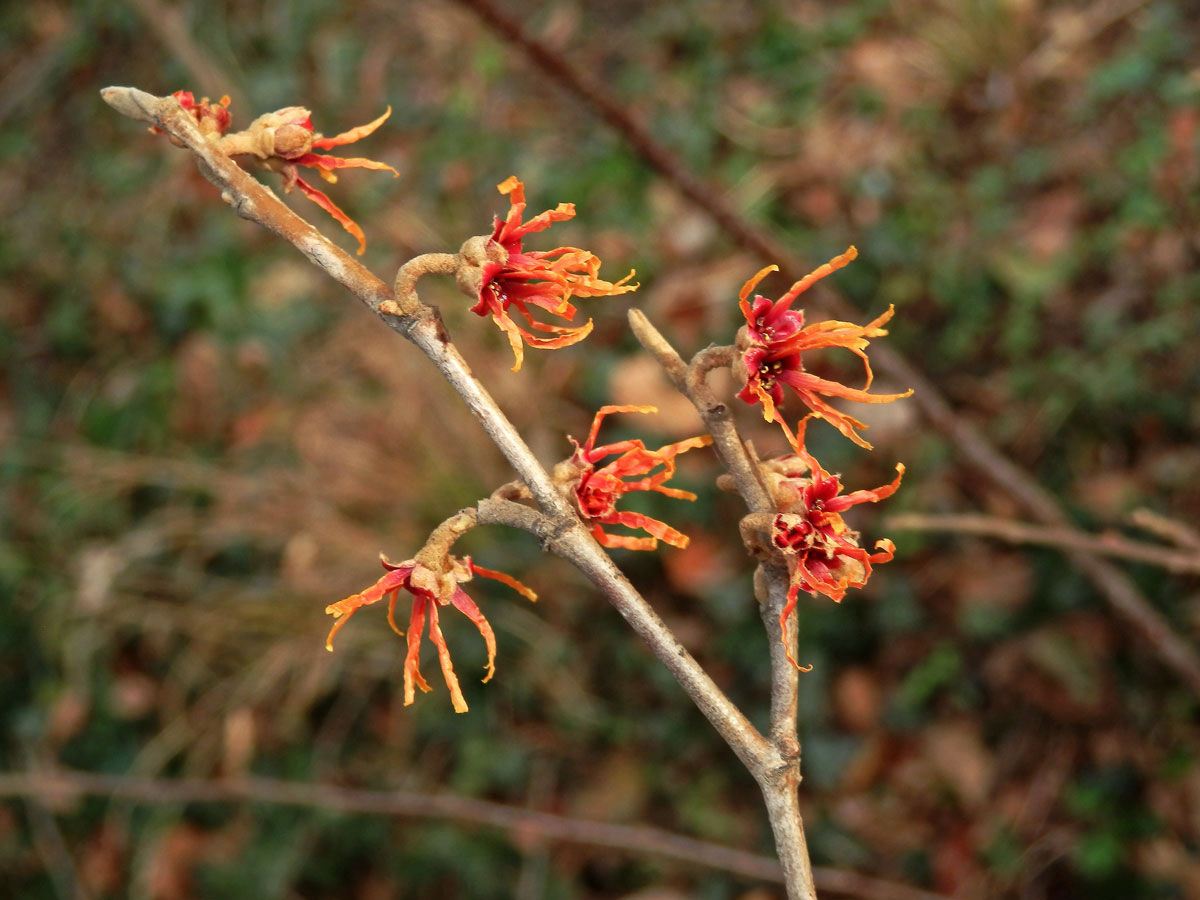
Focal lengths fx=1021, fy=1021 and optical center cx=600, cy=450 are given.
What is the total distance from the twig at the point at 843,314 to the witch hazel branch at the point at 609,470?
110 cm

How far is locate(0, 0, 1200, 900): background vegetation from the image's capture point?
97.0 inches

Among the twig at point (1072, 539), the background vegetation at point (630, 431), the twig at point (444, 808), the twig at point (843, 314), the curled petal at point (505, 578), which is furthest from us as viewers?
the background vegetation at point (630, 431)

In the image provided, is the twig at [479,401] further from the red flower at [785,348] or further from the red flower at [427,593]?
the red flower at [785,348]

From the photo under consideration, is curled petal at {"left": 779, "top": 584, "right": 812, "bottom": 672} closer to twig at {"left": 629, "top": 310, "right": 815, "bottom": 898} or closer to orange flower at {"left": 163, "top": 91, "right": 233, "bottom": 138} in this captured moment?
twig at {"left": 629, "top": 310, "right": 815, "bottom": 898}

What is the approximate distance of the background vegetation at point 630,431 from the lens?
2463 millimetres

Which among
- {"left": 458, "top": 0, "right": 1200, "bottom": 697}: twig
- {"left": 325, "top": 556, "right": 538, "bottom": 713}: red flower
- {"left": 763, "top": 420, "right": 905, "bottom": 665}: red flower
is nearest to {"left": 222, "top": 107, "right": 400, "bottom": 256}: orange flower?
{"left": 325, "top": 556, "right": 538, "bottom": 713}: red flower

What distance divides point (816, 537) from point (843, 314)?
1299 millimetres

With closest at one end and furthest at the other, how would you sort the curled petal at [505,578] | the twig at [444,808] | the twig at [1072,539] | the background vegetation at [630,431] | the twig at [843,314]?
the curled petal at [505,578] → the twig at [1072,539] → the twig at [843,314] → the twig at [444,808] → the background vegetation at [630,431]

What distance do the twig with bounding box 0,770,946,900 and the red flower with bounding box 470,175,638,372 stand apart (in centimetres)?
159

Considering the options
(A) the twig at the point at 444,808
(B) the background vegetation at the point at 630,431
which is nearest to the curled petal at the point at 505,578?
(A) the twig at the point at 444,808

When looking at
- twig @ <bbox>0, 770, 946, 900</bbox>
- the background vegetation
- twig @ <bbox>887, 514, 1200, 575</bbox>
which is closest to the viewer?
twig @ <bbox>887, 514, 1200, 575</bbox>

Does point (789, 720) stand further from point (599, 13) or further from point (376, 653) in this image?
point (599, 13)

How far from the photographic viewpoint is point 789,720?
0.85m

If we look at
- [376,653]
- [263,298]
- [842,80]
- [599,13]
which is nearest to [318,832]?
[376,653]
